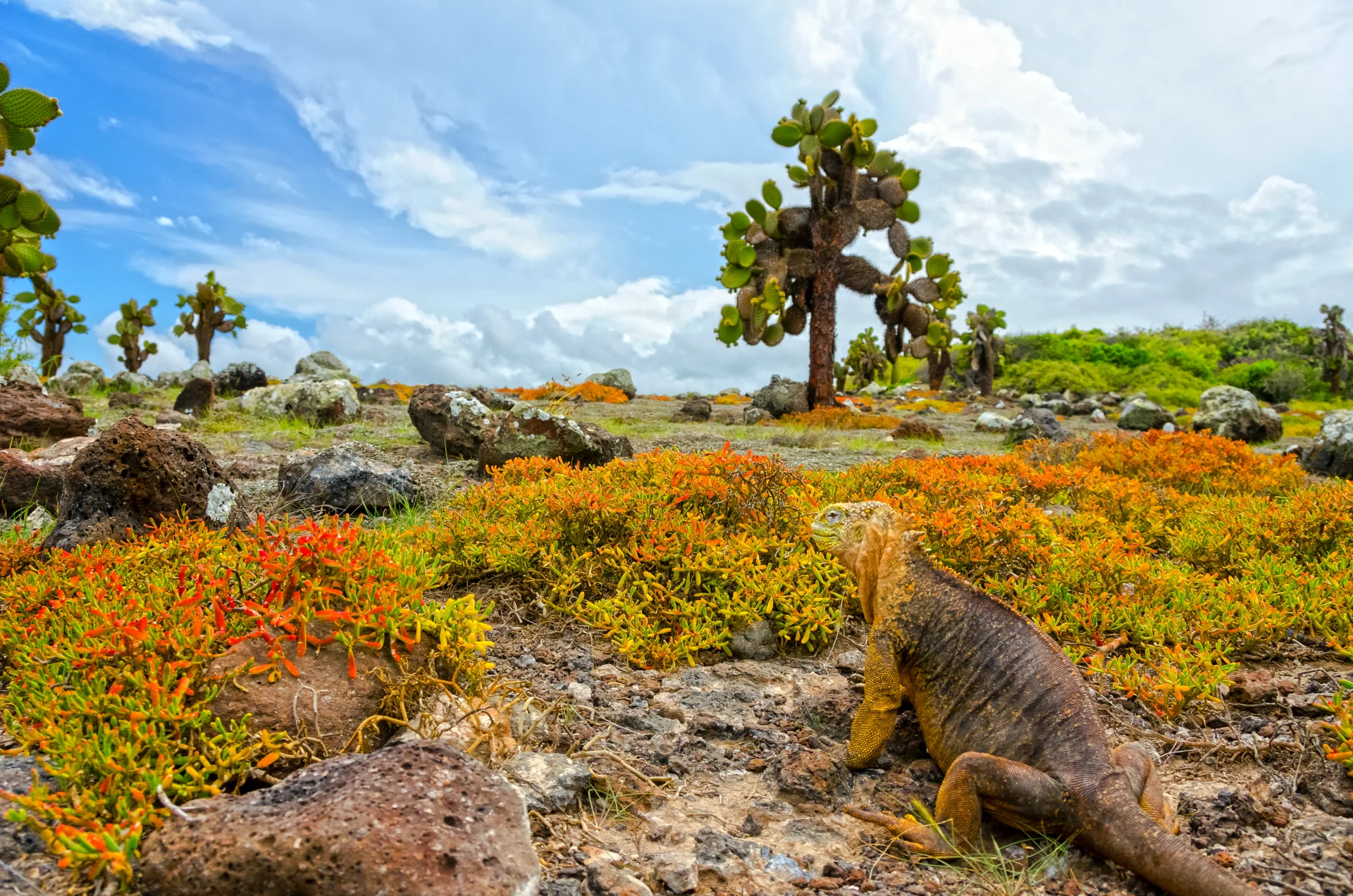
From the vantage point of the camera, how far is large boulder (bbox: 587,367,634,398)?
30.3 meters

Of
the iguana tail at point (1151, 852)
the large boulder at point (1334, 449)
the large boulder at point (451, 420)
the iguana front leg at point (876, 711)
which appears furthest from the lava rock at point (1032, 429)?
the iguana tail at point (1151, 852)

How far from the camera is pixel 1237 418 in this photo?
18.9 meters

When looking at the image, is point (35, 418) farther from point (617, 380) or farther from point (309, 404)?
point (617, 380)

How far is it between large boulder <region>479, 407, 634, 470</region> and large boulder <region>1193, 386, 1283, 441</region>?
1622 cm

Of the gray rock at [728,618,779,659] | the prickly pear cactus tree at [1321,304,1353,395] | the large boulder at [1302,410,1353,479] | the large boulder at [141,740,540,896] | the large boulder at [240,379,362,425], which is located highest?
the prickly pear cactus tree at [1321,304,1353,395]

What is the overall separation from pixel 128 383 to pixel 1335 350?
52.0 m

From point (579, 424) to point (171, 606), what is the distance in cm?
583

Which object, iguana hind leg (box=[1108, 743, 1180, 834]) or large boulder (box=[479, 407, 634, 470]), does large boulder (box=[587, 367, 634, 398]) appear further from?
iguana hind leg (box=[1108, 743, 1180, 834])

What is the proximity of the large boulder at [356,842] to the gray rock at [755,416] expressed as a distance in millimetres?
17156

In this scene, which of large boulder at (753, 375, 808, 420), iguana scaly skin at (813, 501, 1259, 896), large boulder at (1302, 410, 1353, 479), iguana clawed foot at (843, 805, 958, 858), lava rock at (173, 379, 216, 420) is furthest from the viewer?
large boulder at (753, 375, 808, 420)

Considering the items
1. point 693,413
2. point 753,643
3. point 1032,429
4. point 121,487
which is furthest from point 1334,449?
point 121,487

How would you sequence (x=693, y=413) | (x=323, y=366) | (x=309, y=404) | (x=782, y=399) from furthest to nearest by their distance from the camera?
(x=323, y=366) < (x=782, y=399) < (x=693, y=413) < (x=309, y=404)

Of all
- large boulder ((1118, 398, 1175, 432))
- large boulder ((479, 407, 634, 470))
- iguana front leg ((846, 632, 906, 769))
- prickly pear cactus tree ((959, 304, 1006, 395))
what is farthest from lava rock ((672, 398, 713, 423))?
prickly pear cactus tree ((959, 304, 1006, 395))

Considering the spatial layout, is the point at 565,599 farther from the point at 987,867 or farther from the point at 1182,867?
the point at 1182,867
